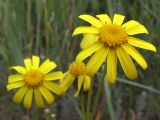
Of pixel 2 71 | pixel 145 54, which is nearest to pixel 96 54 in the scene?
pixel 145 54

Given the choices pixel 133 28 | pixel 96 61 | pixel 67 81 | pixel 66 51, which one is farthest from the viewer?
pixel 66 51

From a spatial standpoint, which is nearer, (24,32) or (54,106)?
(54,106)

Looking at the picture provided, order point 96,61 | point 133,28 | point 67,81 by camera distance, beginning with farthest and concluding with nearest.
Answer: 1. point 67,81
2. point 133,28
3. point 96,61

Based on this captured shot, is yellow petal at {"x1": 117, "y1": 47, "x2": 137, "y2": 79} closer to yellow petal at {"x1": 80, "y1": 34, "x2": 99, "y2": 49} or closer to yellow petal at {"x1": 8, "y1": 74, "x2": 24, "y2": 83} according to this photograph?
yellow petal at {"x1": 80, "y1": 34, "x2": 99, "y2": 49}

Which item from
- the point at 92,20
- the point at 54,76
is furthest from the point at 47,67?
the point at 92,20

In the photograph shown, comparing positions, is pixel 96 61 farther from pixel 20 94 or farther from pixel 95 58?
pixel 20 94

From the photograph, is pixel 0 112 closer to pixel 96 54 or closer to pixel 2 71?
pixel 2 71

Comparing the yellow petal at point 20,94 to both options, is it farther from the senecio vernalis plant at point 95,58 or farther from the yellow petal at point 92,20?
the yellow petal at point 92,20
